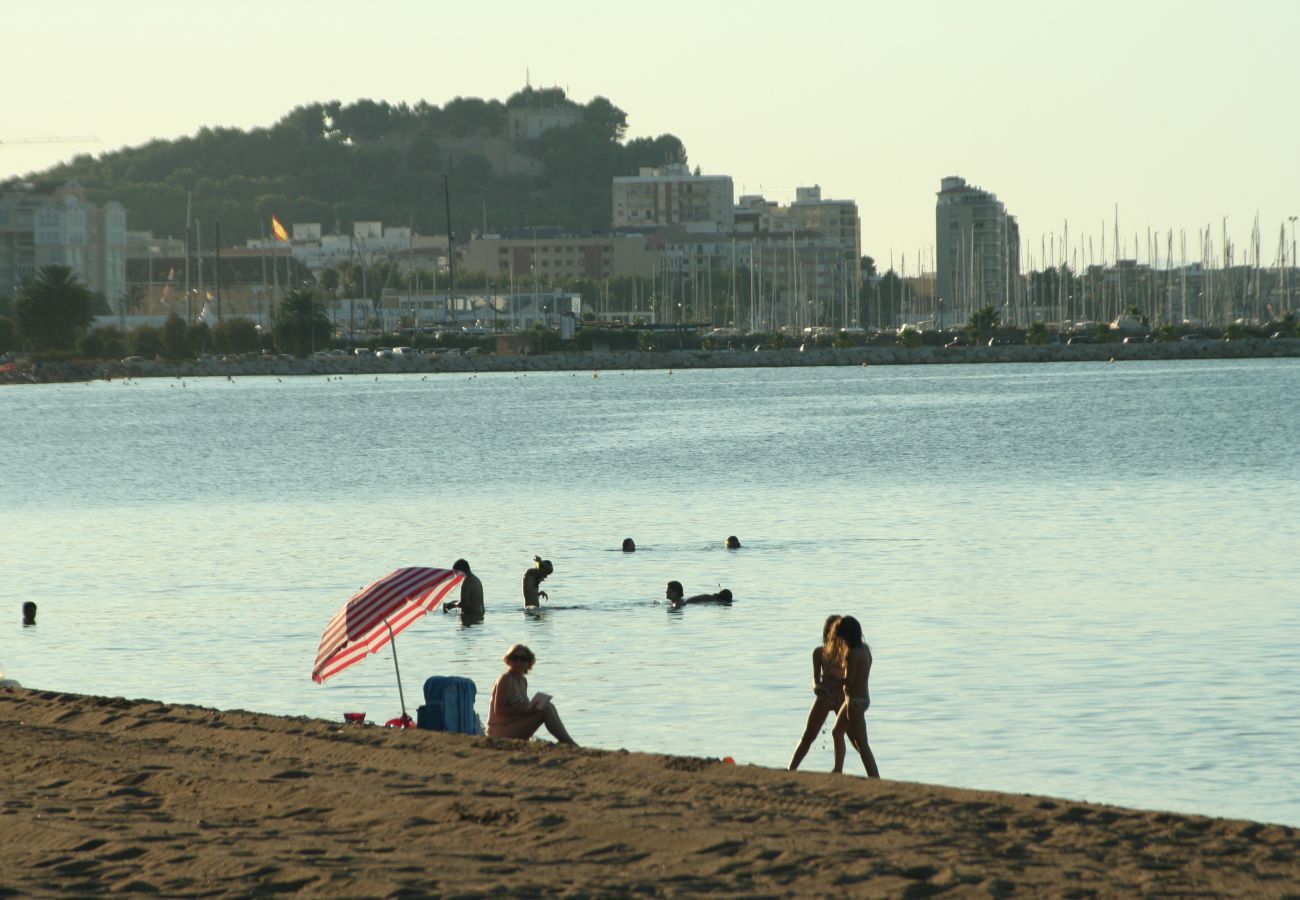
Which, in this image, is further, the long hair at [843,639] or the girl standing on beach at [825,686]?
the girl standing on beach at [825,686]

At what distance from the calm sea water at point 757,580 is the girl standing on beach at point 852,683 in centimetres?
167

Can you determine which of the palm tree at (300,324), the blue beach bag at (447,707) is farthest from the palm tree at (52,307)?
the blue beach bag at (447,707)

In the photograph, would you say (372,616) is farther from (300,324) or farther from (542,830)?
(300,324)

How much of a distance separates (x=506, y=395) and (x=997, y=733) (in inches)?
5017

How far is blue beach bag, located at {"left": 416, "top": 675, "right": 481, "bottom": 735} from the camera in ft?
59.7

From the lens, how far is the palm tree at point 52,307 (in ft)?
524

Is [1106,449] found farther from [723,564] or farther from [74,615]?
[74,615]

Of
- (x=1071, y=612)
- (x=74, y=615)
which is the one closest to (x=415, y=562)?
(x=74, y=615)

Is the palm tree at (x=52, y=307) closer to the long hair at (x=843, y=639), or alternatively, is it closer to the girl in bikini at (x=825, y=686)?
the girl in bikini at (x=825, y=686)

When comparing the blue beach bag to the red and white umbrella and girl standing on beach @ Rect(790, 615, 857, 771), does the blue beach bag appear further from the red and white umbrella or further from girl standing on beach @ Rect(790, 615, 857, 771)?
girl standing on beach @ Rect(790, 615, 857, 771)

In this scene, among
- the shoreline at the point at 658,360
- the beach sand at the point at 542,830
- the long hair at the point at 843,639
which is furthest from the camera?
the shoreline at the point at 658,360

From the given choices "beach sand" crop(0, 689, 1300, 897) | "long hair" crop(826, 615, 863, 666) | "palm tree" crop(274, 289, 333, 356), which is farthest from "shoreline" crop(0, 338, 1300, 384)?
"long hair" crop(826, 615, 863, 666)

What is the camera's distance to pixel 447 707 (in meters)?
18.2

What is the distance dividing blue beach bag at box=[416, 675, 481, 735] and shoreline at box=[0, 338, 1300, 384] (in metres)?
163
